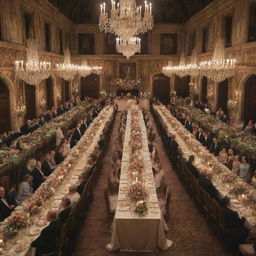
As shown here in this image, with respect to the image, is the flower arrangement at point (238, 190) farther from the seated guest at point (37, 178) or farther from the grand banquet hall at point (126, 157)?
the seated guest at point (37, 178)

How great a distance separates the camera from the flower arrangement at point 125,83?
28.2 m

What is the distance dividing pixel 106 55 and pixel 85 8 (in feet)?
15.2

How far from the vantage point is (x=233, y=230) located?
19.2 ft

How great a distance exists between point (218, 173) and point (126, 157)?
10.0 feet

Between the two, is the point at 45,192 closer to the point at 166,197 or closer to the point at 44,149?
the point at 166,197

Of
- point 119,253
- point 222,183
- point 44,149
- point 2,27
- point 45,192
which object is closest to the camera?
point 119,253

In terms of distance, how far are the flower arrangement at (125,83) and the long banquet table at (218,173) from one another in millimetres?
14532

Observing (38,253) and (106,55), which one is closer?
(38,253)

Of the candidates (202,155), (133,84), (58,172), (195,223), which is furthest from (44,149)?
(133,84)

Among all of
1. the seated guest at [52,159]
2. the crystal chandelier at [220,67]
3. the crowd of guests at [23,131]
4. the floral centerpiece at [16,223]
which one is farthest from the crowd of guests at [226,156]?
the crowd of guests at [23,131]

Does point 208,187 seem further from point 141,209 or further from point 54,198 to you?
point 54,198

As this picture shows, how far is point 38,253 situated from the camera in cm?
519

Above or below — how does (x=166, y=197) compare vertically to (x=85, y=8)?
below

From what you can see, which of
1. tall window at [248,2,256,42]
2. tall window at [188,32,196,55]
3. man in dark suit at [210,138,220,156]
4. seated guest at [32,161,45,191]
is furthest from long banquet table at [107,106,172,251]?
tall window at [188,32,196,55]
